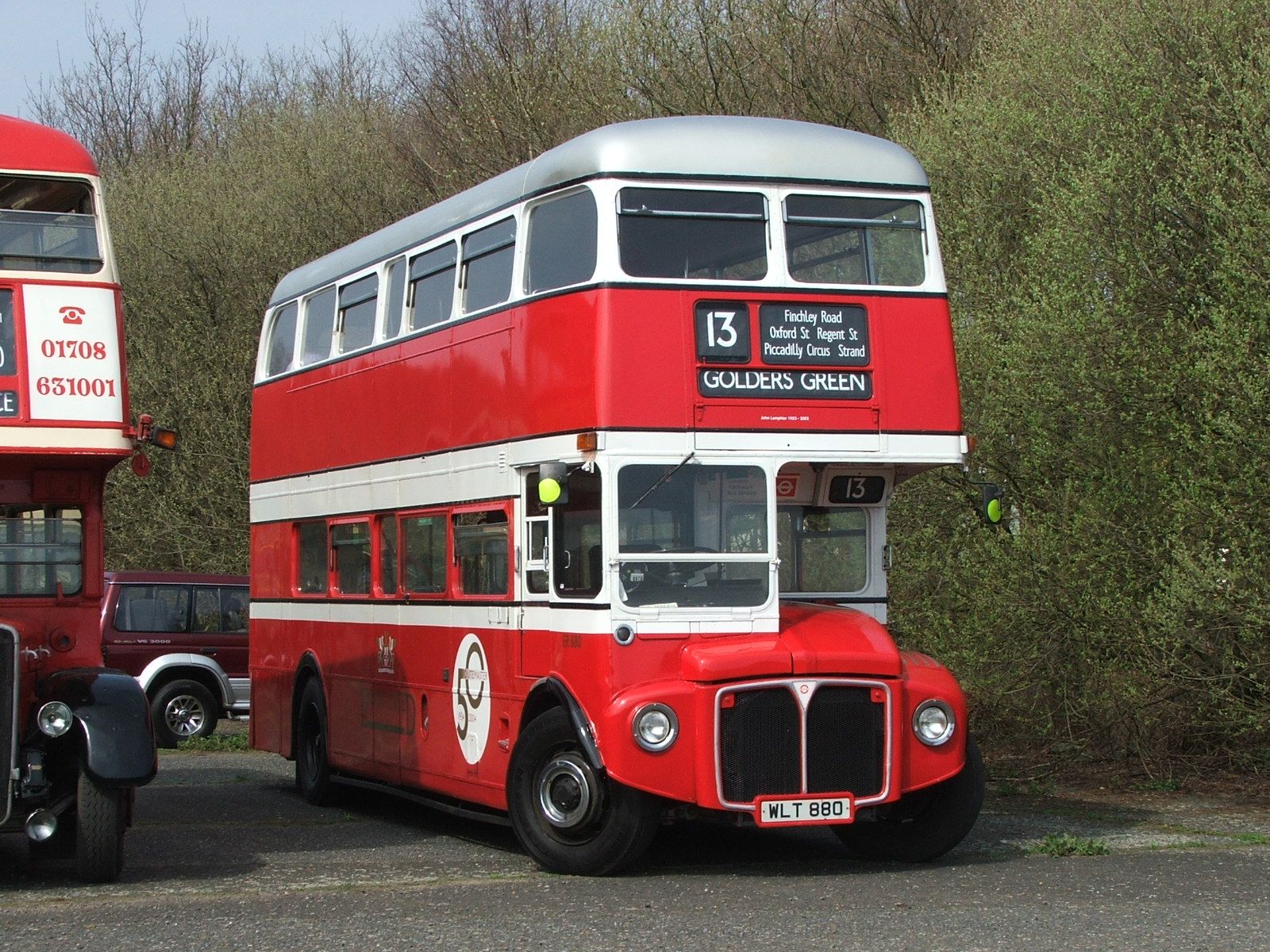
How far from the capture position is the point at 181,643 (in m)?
21.3

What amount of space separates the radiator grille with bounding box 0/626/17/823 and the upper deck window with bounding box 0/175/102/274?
7.19ft

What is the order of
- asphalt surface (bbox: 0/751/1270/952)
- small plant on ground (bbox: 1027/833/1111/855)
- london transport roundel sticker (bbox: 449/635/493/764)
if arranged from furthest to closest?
london transport roundel sticker (bbox: 449/635/493/764), small plant on ground (bbox: 1027/833/1111/855), asphalt surface (bbox: 0/751/1270/952)

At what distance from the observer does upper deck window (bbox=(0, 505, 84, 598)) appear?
10727 millimetres

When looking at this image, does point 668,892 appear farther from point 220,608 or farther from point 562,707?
point 220,608

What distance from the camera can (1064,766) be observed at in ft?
52.3

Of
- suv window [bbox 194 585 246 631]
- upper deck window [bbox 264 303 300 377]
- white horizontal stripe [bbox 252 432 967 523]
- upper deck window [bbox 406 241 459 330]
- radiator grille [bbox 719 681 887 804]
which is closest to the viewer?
radiator grille [bbox 719 681 887 804]

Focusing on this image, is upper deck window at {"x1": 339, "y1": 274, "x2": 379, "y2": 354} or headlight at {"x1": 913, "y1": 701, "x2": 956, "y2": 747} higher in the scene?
upper deck window at {"x1": 339, "y1": 274, "x2": 379, "y2": 354}

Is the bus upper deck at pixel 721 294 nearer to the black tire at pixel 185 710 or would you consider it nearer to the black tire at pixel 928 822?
the black tire at pixel 928 822

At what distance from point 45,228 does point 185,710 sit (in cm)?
1164

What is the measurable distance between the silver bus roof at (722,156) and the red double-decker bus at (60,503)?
2707mm

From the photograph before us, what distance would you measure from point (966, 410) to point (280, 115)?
2390cm

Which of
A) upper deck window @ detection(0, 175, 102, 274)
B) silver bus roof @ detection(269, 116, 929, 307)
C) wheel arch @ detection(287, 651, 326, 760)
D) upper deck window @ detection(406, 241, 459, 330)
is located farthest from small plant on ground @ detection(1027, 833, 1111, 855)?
upper deck window @ detection(0, 175, 102, 274)

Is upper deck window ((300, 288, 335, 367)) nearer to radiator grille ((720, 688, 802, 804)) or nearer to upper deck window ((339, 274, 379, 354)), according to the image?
upper deck window ((339, 274, 379, 354))

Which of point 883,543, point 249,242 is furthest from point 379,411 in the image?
point 249,242
